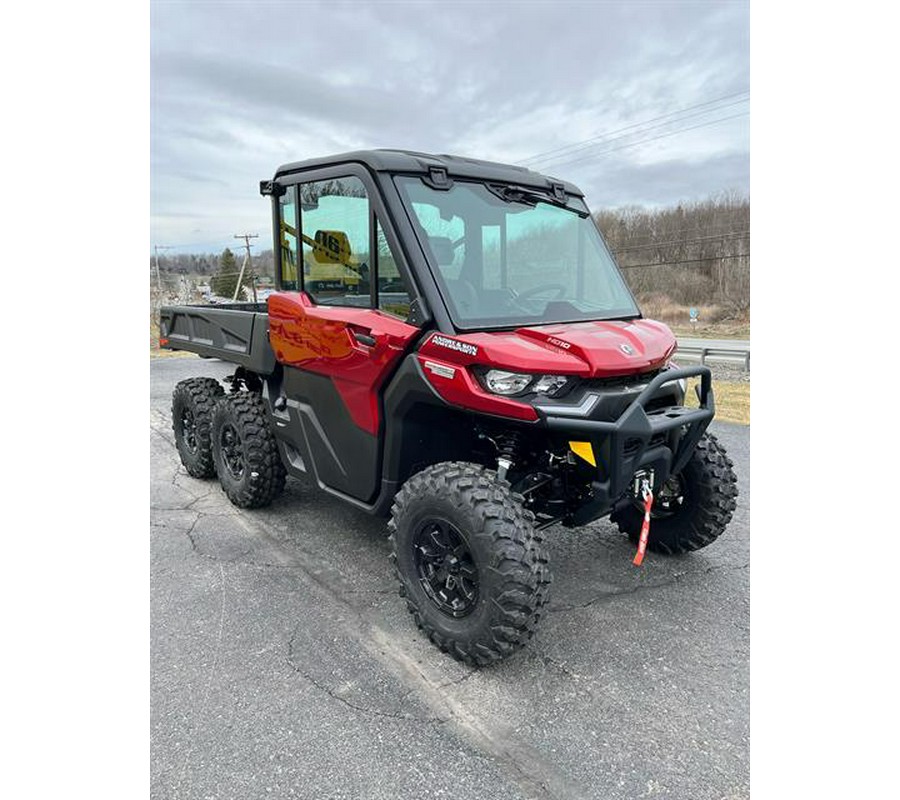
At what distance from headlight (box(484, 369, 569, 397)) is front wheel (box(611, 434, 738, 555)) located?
121 centimetres

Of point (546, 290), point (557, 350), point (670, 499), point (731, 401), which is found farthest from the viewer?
point (731, 401)

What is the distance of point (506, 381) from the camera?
104 inches

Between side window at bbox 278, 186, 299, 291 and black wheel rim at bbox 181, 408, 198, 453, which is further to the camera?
black wheel rim at bbox 181, 408, 198, 453

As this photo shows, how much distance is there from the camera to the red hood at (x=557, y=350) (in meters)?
2.62

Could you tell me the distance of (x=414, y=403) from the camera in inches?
119

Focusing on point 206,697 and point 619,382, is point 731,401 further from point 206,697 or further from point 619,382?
point 206,697

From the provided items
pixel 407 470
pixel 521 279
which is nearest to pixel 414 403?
pixel 407 470

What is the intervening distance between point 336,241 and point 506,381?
1.40m

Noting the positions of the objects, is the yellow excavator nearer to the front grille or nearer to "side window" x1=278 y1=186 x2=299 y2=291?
"side window" x1=278 y1=186 x2=299 y2=291

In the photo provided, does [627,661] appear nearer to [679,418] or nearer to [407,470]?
[679,418]

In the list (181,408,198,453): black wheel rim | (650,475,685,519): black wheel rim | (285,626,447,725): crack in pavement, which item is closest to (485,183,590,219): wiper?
(650,475,685,519): black wheel rim

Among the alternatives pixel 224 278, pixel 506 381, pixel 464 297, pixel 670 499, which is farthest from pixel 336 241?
pixel 224 278

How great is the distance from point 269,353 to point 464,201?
1736 mm

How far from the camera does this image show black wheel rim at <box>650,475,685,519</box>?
3.66 meters
